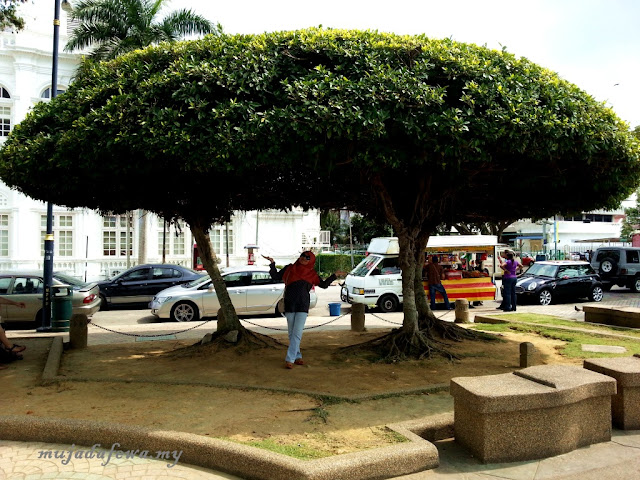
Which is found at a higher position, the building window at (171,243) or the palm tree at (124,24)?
the palm tree at (124,24)

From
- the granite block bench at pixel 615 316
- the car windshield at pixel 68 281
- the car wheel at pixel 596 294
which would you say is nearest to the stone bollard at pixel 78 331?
the car windshield at pixel 68 281

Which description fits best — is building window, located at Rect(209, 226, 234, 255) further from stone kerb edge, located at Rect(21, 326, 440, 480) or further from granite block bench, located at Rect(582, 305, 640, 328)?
stone kerb edge, located at Rect(21, 326, 440, 480)

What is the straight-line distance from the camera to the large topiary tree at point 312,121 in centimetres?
603

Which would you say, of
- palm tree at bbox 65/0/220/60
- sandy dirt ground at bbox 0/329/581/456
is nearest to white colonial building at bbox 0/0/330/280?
palm tree at bbox 65/0/220/60

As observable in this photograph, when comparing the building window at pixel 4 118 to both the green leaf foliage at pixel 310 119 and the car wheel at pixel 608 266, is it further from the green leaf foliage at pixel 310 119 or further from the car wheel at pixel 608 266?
the car wheel at pixel 608 266

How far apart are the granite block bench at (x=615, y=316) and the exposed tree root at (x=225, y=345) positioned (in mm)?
7992

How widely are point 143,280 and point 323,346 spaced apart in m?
9.87

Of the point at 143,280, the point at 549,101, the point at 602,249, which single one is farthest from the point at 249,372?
the point at 602,249

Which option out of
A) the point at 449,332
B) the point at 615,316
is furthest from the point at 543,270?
the point at 449,332

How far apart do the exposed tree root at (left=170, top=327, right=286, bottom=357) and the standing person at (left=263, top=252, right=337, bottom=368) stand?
1280mm

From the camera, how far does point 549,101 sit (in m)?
6.93

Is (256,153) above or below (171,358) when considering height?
above

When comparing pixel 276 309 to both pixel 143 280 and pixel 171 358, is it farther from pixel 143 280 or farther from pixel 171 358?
pixel 171 358

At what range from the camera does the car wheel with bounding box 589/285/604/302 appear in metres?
19.3
